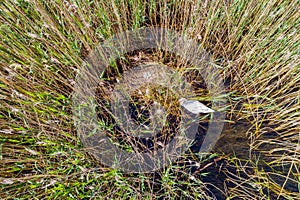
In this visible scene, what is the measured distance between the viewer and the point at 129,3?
4.87ft

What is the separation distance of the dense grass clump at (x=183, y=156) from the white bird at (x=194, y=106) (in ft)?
0.38

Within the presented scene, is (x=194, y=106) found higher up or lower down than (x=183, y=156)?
higher up

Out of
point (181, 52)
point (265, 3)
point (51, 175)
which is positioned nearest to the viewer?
point (51, 175)

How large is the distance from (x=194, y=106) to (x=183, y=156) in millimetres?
246

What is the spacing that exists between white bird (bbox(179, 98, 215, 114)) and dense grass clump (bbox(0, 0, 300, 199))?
12cm

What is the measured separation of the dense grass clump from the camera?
114 centimetres

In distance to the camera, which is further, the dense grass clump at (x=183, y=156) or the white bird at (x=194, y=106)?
the white bird at (x=194, y=106)

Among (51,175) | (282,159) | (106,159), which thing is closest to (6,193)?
(51,175)

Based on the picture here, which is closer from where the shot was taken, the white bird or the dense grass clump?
the dense grass clump

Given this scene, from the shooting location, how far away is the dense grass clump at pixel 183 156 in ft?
3.73

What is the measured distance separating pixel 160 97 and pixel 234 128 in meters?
0.38

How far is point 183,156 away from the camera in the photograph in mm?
1218

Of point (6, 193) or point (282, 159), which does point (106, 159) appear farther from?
point (282, 159)

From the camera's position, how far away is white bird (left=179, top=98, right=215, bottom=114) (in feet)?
4.28
